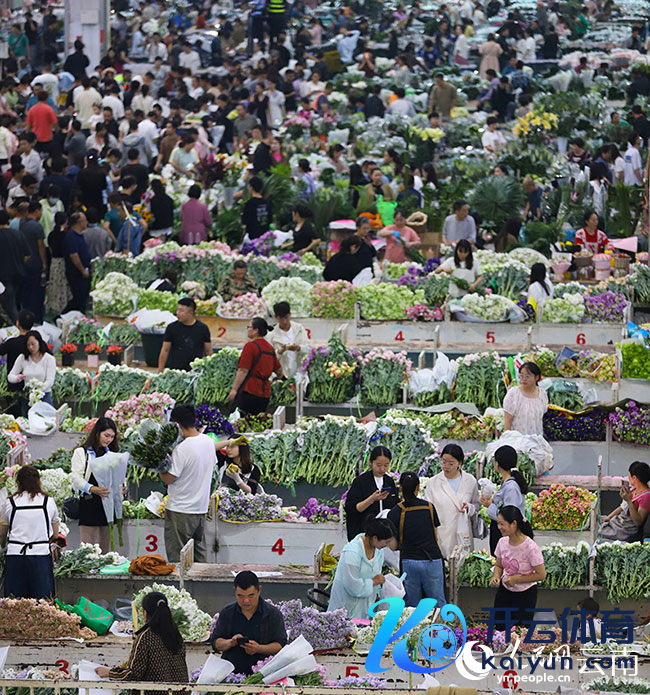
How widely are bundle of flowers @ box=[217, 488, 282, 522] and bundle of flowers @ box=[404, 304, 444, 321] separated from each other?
14.6ft

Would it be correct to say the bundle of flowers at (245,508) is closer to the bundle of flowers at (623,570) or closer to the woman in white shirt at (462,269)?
the bundle of flowers at (623,570)

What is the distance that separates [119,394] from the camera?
13.2 m

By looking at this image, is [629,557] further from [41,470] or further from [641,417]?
[41,470]

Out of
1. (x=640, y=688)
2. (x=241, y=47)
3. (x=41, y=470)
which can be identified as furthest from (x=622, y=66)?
(x=640, y=688)

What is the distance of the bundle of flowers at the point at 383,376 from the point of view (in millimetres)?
13086

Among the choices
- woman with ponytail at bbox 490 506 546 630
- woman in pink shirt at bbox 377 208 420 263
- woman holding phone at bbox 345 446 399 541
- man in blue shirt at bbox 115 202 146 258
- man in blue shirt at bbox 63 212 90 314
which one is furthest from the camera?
woman in pink shirt at bbox 377 208 420 263

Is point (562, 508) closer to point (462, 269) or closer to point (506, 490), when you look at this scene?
point (506, 490)

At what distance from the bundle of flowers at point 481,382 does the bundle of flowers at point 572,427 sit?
70 cm

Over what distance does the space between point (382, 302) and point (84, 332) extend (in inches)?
112

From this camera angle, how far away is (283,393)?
13180mm

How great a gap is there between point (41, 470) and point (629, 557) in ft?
13.6

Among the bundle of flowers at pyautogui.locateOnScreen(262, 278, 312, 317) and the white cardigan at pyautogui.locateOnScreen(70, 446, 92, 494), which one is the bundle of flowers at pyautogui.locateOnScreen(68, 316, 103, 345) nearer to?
the bundle of flowers at pyautogui.locateOnScreen(262, 278, 312, 317)

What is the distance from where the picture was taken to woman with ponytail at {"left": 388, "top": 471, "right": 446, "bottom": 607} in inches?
374

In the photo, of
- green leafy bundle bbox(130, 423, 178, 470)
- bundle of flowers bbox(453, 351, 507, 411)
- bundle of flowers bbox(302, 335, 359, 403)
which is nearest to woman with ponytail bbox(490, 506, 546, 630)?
green leafy bundle bbox(130, 423, 178, 470)
